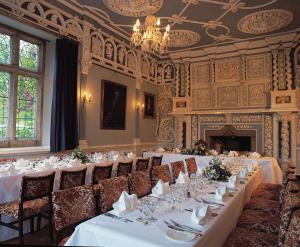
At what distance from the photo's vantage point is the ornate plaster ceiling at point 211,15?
19.6ft

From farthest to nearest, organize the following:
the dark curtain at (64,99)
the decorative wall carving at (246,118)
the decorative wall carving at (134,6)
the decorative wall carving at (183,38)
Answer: the decorative wall carving at (246,118), the decorative wall carving at (183,38), the decorative wall carving at (134,6), the dark curtain at (64,99)

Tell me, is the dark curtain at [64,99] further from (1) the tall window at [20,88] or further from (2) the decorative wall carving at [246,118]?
(2) the decorative wall carving at [246,118]

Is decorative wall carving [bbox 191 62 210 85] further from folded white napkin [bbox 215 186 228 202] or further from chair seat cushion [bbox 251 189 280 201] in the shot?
folded white napkin [bbox 215 186 228 202]

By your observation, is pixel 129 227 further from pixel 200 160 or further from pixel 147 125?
pixel 147 125

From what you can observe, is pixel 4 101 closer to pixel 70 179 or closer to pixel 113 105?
pixel 70 179

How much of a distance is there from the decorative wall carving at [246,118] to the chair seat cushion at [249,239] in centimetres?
650

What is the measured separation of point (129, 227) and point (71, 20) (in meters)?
5.71

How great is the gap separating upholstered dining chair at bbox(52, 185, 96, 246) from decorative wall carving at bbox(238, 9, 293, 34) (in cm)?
632

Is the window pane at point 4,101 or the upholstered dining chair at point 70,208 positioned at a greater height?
the window pane at point 4,101

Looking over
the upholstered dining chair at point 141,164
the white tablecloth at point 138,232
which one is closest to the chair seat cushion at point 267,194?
the white tablecloth at point 138,232

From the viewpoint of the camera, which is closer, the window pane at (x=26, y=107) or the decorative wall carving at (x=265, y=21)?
the window pane at (x=26, y=107)

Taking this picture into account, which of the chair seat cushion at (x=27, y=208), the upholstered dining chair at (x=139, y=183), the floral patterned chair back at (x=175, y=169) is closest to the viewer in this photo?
the upholstered dining chair at (x=139, y=183)

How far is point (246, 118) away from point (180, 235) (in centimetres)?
765

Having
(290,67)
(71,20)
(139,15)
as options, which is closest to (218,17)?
(139,15)
